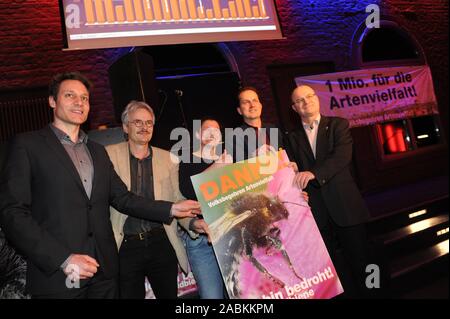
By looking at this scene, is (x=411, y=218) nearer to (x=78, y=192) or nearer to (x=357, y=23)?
(x=78, y=192)

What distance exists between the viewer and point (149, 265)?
2.04 m

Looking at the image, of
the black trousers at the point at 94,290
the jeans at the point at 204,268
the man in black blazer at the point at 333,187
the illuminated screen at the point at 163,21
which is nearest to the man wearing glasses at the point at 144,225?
the jeans at the point at 204,268

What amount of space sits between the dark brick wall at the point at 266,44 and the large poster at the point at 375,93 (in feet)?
1.60

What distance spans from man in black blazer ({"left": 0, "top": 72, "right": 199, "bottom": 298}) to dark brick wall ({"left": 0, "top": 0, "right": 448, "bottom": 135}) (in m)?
2.68

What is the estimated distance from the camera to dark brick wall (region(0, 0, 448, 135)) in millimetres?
4172

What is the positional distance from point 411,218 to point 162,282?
296 cm

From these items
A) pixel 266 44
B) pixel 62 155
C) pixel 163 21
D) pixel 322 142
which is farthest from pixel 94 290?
pixel 266 44

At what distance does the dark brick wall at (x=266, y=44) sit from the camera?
417 cm

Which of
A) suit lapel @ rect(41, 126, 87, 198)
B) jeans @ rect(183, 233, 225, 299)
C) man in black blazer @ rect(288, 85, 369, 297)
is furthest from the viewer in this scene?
man in black blazer @ rect(288, 85, 369, 297)

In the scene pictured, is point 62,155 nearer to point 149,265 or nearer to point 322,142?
point 149,265

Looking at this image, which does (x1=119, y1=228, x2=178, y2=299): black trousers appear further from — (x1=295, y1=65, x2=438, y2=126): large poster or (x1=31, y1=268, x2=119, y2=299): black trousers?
(x1=295, y1=65, x2=438, y2=126): large poster

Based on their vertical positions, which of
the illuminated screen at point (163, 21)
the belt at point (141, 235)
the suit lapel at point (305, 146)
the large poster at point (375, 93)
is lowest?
the belt at point (141, 235)

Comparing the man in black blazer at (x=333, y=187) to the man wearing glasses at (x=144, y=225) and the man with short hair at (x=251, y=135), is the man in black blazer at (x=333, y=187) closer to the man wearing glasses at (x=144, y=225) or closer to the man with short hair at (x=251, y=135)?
the man with short hair at (x=251, y=135)

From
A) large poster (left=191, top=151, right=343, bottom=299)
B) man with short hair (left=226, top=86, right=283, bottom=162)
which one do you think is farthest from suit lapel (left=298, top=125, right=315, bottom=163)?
large poster (left=191, top=151, right=343, bottom=299)
